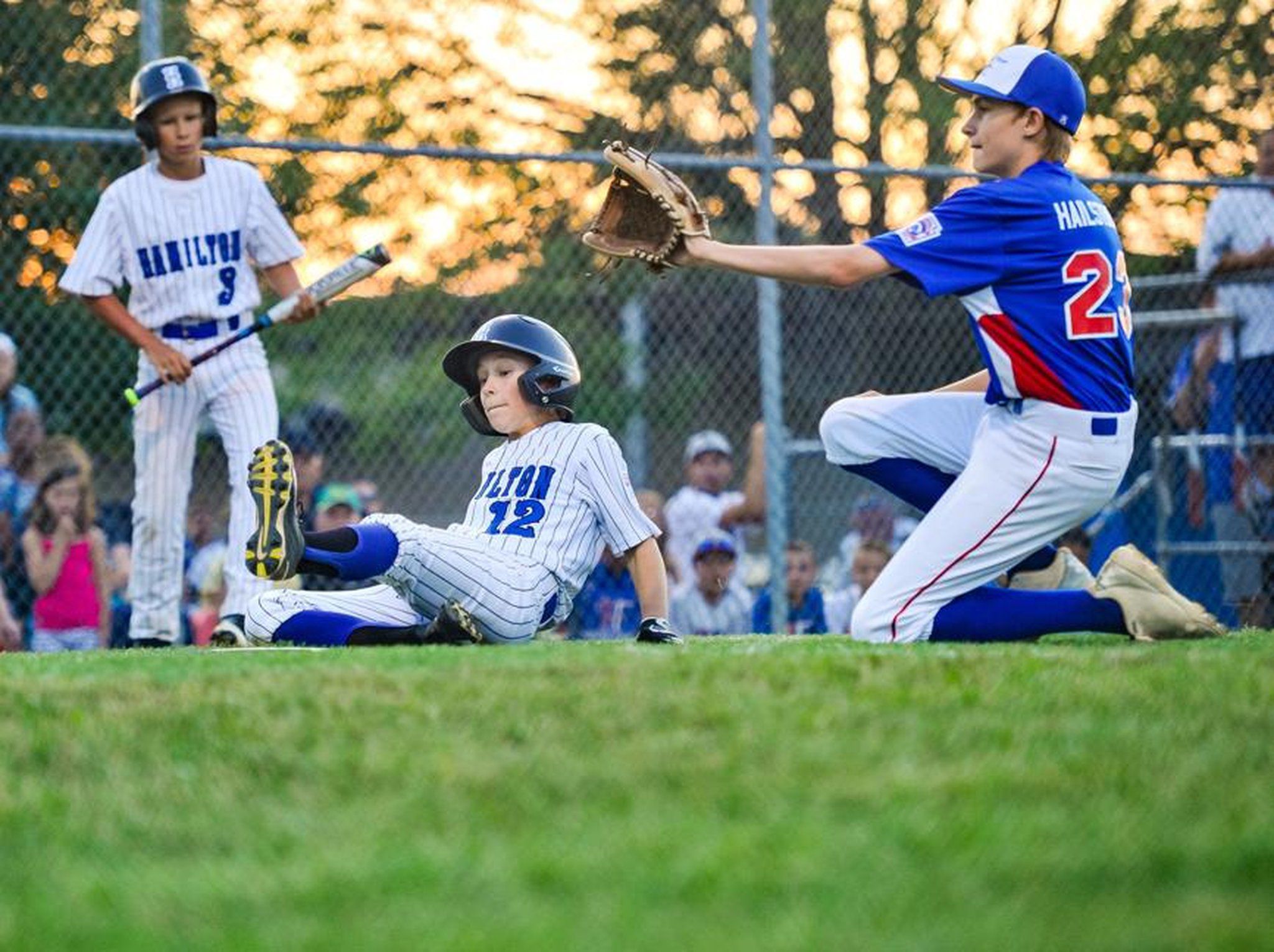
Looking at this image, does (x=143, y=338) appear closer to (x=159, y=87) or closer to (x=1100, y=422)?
(x=159, y=87)

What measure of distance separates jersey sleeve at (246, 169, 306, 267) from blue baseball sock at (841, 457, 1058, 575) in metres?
2.64

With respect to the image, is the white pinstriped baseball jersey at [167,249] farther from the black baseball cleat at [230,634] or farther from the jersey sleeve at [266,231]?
the black baseball cleat at [230,634]

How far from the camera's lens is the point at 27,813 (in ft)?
10.6

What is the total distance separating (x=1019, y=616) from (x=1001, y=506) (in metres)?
0.38

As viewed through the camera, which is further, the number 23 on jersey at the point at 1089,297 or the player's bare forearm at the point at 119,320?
the player's bare forearm at the point at 119,320

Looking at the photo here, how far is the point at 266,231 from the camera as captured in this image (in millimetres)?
7375

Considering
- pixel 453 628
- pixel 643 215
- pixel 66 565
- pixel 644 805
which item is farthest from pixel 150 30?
pixel 644 805

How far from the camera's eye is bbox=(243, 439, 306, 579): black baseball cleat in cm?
541

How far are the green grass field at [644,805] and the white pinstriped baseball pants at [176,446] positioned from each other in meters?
2.62

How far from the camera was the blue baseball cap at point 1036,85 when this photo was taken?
574 centimetres

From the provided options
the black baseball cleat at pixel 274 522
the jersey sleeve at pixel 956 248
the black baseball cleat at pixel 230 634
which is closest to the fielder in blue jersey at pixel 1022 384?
the jersey sleeve at pixel 956 248

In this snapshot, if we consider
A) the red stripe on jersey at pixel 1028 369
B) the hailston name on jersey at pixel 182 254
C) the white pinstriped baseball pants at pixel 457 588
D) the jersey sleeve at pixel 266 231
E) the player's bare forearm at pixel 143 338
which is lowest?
the white pinstriped baseball pants at pixel 457 588

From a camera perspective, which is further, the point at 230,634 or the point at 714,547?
the point at 714,547

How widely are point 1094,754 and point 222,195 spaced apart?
4858 millimetres
